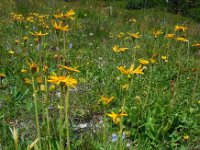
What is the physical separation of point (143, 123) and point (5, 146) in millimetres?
1128

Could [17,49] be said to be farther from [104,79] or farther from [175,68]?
[175,68]

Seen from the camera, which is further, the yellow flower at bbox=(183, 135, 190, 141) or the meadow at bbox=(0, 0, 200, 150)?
the yellow flower at bbox=(183, 135, 190, 141)

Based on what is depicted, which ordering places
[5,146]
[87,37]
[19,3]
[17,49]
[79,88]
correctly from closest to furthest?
[5,146] < [79,88] < [17,49] < [87,37] < [19,3]

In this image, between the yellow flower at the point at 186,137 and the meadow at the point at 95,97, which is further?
the yellow flower at the point at 186,137

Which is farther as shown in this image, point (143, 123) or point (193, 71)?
point (193, 71)

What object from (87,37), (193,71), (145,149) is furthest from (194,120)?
(87,37)

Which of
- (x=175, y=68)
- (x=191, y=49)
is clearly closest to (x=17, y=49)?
(x=175, y=68)

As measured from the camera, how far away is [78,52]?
199 inches

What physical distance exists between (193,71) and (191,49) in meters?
1.59

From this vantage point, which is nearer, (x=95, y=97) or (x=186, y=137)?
(x=186, y=137)

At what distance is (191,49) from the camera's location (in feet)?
19.8

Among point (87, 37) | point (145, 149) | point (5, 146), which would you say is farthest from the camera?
point (87, 37)

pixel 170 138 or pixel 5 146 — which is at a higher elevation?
pixel 5 146

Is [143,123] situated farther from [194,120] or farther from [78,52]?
[78,52]
